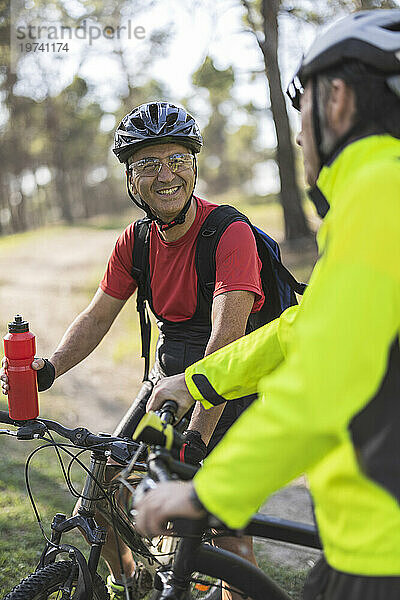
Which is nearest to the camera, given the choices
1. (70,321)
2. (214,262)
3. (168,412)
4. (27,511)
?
(168,412)

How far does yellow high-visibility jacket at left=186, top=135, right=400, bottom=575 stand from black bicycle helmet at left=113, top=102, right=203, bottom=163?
1.81 meters

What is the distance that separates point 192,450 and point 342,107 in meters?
1.21

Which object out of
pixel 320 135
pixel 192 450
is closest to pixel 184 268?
pixel 192 450

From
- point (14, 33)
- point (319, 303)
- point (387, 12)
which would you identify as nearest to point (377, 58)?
point (387, 12)

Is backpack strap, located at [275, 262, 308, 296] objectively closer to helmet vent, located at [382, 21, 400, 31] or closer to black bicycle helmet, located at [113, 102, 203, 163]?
black bicycle helmet, located at [113, 102, 203, 163]

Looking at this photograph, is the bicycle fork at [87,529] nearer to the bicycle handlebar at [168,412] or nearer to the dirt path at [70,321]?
the bicycle handlebar at [168,412]

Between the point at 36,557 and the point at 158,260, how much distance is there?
8.06ft

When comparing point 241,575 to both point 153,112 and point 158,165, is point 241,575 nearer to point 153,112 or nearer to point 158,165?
point 158,165

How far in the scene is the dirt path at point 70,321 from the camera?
18.6 feet

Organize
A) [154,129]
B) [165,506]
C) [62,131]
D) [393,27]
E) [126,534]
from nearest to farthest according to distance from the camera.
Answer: [165,506] < [393,27] < [126,534] < [154,129] < [62,131]

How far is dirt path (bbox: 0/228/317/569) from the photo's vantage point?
566cm

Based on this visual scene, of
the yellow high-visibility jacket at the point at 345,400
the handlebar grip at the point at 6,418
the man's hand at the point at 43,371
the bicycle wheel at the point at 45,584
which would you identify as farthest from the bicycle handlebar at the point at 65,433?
the yellow high-visibility jacket at the point at 345,400

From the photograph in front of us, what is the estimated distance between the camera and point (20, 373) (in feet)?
8.54

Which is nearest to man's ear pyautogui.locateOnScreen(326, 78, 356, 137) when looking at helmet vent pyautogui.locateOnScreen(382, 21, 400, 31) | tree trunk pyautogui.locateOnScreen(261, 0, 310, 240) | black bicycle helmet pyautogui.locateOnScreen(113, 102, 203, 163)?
helmet vent pyautogui.locateOnScreen(382, 21, 400, 31)
